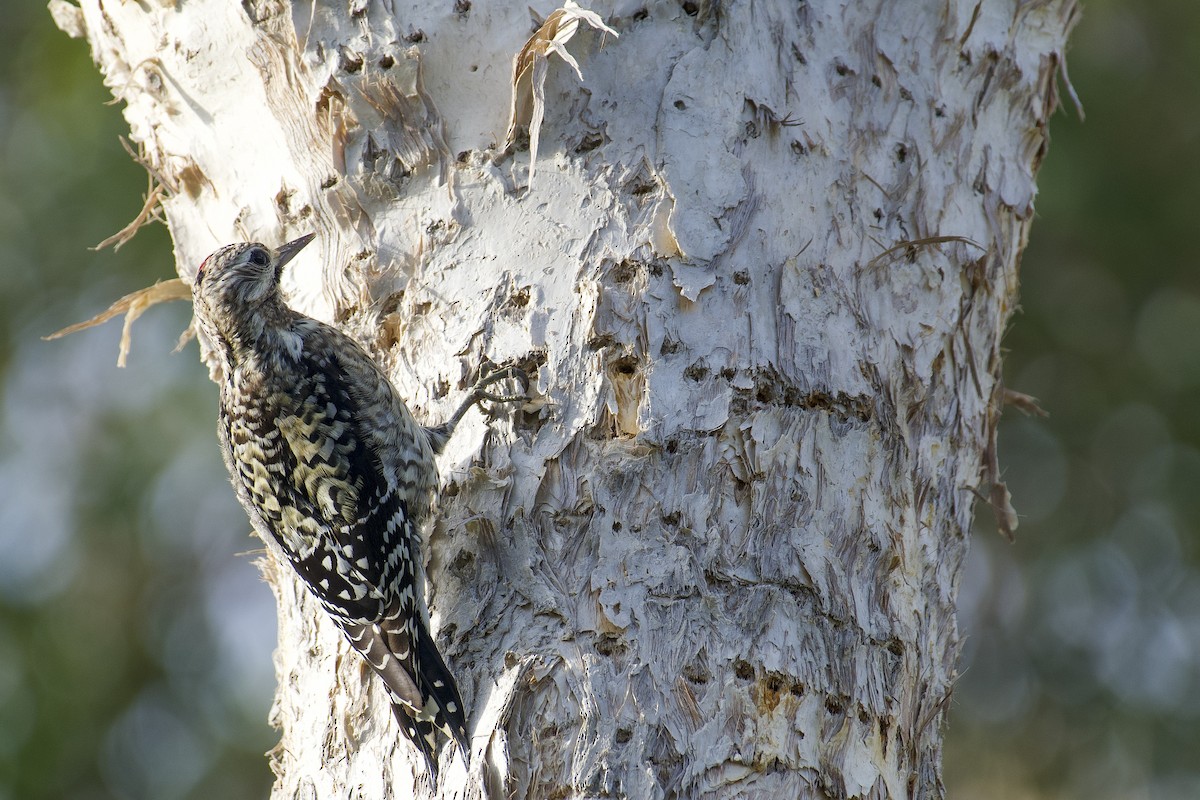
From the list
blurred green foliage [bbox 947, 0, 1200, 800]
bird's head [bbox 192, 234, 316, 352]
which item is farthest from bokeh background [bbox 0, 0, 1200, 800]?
bird's head [bbox 192, 234, 316, 352]

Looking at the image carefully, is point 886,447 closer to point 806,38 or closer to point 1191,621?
point 806,38

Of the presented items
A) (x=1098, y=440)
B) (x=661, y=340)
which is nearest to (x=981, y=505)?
(x=1098, y=440)

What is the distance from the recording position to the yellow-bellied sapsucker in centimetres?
303

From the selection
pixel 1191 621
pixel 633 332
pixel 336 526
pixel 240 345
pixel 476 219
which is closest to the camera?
pixel 633 332

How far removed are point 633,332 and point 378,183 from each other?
0.87 meters

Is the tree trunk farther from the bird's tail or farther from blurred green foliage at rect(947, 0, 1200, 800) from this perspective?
blurred green foliage at rect(947, 0, 1200, 800)

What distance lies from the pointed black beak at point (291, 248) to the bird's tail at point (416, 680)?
1117 millimetres

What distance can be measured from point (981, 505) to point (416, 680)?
4302 millimetres

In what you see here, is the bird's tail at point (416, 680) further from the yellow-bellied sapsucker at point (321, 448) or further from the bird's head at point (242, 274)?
the bird's head at point (242, 274)

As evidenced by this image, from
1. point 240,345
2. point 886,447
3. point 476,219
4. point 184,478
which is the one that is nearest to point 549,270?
point 476,219

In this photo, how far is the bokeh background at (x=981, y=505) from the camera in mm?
6105

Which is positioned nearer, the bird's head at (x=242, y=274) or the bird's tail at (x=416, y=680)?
the bird's tail at (x=416, y=680)

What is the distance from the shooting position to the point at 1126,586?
20.4 feet

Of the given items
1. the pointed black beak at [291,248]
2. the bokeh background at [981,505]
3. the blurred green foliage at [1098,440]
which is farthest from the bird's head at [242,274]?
the blurred green foliage at [1098,440]
